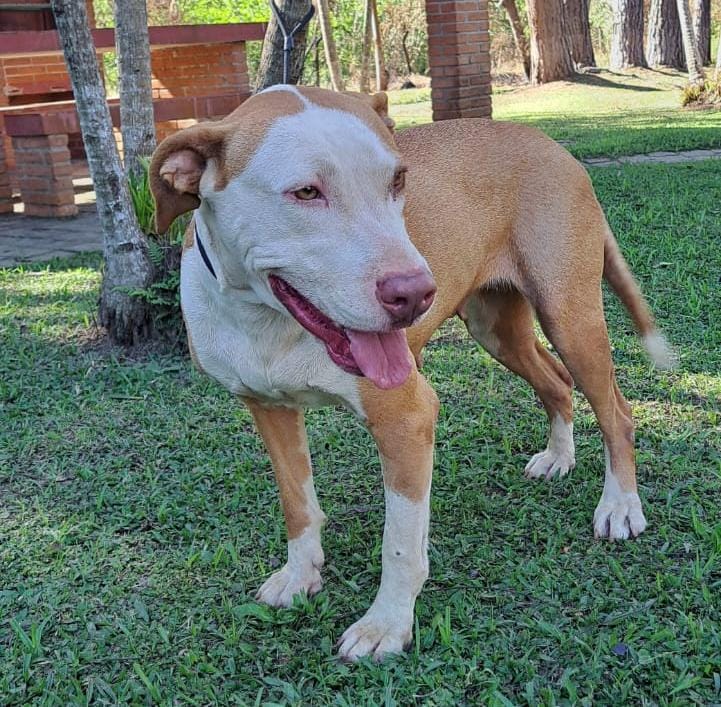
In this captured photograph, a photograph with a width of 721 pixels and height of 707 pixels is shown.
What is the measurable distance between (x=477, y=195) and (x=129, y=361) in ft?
9.50

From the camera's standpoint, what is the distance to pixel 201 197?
256cm

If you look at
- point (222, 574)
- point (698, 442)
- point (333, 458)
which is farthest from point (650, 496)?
point (222, 574)

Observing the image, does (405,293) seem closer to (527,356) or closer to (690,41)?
(527,356)

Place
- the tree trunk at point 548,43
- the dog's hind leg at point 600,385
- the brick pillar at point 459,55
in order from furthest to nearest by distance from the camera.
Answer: the tree trunk at point 548,43 → the brick pillar at point 459,55 → the dog's hind leg at point 600,385

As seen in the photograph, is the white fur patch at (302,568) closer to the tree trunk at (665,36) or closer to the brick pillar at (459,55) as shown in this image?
the brick pillar at (459,55)

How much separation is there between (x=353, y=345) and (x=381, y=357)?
82 millimetres

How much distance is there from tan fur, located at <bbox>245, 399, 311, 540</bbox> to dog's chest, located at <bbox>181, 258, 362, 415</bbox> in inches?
10.0

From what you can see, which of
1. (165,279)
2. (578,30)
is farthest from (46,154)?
(578,30)

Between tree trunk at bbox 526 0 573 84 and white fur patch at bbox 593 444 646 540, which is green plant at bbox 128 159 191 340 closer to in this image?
white fur patch at bbox 593 444 646 540

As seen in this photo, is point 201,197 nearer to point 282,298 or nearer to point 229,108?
point 282,298

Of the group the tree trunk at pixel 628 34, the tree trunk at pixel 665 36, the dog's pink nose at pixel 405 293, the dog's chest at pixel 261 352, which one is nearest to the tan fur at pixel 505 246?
the dog's chest at pixel 261 352

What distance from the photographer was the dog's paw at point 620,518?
3402 millimetres

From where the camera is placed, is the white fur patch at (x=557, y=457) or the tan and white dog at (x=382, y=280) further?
the white fur patch at (x=557, y=457)

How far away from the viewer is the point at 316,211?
233 centimetres
